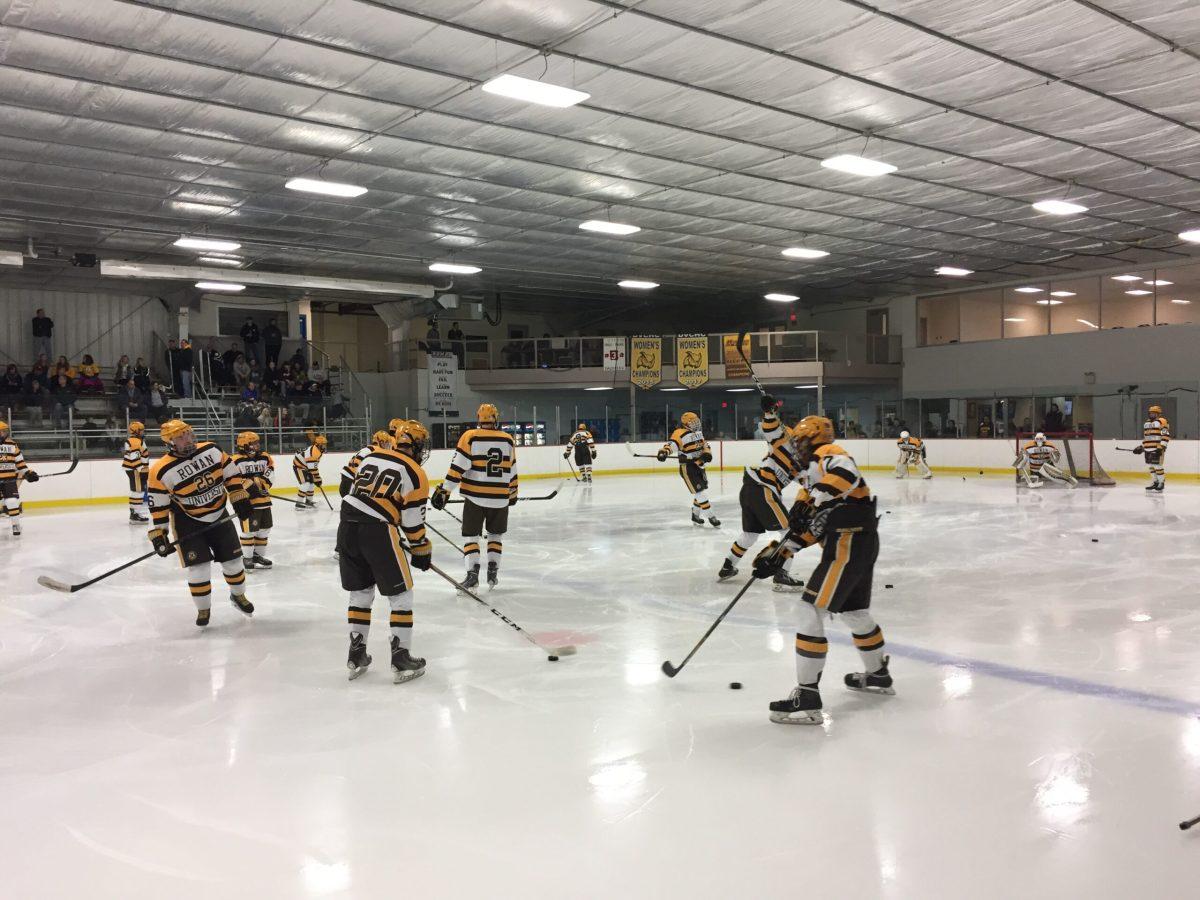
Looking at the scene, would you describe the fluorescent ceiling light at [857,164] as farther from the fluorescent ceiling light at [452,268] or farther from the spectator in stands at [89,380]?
the spectator in stands at [89,380]

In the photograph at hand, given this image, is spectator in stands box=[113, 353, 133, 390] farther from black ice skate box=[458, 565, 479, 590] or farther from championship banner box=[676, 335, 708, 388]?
black ice skate box=[458, 565, 479, 590]

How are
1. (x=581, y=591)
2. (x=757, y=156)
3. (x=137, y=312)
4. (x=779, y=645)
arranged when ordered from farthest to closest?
(x=137, y=312)
(x=757, y=156)
(x=581, y=591)
(x=779, y=645)

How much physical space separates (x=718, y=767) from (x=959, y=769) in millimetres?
877

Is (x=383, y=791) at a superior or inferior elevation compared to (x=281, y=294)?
inferior

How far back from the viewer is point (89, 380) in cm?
1888

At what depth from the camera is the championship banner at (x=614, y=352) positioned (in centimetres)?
2284

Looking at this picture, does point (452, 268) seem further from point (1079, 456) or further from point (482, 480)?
point (1079, 456)

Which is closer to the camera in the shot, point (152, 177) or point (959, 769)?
point (959, 769)

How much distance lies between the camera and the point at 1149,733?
3693 mm

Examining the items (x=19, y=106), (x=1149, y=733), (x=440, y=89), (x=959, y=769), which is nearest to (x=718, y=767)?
(x=959, y=769)

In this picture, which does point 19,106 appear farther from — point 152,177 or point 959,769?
point 959,769

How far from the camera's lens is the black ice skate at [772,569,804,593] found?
6818 mm

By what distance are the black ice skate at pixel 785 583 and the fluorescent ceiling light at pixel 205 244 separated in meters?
13.3

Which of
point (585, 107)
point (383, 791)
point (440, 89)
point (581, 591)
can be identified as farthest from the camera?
point (585, 107)
